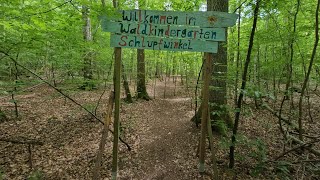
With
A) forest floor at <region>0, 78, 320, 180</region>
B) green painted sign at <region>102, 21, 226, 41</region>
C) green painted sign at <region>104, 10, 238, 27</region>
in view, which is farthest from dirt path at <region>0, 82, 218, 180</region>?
green painted sign at <region>104, 10, 238, 27</region>

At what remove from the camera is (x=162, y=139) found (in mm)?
6539

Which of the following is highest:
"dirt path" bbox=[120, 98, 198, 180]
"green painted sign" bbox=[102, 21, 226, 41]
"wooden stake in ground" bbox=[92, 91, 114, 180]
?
"green painted sign" bbox=[102, 21, 226, 41]

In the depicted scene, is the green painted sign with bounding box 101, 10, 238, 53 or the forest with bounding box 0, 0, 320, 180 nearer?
A: the green painted sign with bounding box 101, 10, 238, 53

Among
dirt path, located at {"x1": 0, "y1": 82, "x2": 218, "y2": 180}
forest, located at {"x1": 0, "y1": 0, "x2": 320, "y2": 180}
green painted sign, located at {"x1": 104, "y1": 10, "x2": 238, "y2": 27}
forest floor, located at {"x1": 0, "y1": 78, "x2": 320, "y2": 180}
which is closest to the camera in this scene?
green painted sign, located at {"x1": 104, "y1": 10, "x2": 238, "y2": 27}

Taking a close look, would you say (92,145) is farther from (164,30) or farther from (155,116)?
(164,30)

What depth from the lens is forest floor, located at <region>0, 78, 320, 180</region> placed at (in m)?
4.98

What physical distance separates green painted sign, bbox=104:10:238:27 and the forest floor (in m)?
2.00

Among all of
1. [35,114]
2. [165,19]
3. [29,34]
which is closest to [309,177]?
[165,19]

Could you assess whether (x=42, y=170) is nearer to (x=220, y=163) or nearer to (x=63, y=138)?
(x=63, y=138)

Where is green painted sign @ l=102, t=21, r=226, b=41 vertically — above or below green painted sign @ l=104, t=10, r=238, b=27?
below

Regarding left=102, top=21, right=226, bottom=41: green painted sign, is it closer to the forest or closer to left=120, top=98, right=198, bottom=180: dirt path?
the forest

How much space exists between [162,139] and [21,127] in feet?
16.6

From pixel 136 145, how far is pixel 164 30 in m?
3.75

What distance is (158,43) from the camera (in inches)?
155
